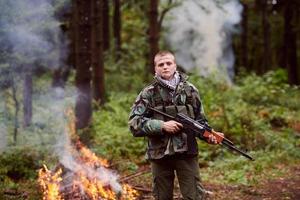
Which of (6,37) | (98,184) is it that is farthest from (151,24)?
(98,184)

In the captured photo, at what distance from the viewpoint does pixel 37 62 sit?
47.9 feet

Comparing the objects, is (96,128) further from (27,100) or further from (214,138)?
(214,138)

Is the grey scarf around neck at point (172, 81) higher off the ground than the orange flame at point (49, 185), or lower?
higher

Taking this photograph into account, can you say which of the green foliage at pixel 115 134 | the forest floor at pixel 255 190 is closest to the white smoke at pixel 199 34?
the green foliage at pixel 115 134

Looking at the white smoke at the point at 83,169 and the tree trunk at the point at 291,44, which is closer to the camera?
the white smoke at the point at 83,169

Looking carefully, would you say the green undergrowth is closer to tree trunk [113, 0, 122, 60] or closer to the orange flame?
the orange flame

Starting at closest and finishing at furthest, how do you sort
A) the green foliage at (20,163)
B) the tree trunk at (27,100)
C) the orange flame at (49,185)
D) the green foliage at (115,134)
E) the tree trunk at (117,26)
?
the orange flame at (49,185) → the green foliage at (20,163) → the green foliage at (115,134) → the tree trunk at (27,100) → the tree trunk at (117,26)

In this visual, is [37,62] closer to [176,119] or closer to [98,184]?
[98,184]

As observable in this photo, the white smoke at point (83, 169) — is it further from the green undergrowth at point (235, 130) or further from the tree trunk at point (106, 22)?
the tree trunk at point (106, 22)

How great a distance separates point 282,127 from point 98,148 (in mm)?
6534

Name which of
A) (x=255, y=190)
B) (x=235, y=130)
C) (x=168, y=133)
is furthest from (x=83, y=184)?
(x=235, y=130)

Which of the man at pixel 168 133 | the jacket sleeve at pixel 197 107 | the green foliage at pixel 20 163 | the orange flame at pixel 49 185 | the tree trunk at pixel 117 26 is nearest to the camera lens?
the man at pixel 168 133

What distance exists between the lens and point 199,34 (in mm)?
32031

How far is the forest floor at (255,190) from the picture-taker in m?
8.45
